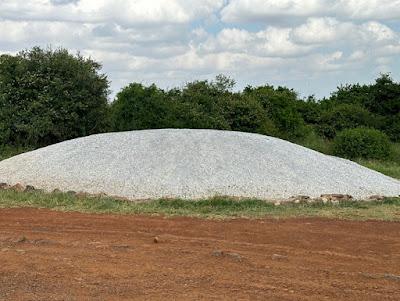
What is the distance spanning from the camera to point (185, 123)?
2127 centimetres

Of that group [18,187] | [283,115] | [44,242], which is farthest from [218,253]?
[283,115]

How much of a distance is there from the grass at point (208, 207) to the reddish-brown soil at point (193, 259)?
28.9 inches

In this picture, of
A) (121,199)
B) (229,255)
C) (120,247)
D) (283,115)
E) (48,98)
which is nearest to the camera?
(229,255)

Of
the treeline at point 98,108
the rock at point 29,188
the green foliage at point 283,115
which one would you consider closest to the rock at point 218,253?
the rock at point 29,188

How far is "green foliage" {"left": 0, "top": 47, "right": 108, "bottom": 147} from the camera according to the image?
63.6ft

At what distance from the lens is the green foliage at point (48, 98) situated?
63.6 ft

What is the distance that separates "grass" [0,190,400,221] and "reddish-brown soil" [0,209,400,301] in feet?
2.41

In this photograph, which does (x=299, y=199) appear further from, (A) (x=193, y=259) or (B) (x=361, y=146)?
Answer: (B) (x=361, y=146)

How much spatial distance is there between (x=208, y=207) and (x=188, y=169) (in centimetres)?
223

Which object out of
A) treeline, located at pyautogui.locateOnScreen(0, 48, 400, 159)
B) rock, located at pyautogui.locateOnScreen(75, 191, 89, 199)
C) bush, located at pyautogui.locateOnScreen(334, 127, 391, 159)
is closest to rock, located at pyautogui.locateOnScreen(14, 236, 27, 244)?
rock, located at pyautogui.locateOnScreen(75, 191, 89, 199)

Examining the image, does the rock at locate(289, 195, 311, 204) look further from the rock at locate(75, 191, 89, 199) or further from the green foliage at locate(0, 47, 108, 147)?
the green foliage at locate(0, 47, 108, 147)

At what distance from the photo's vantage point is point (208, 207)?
35.6ft

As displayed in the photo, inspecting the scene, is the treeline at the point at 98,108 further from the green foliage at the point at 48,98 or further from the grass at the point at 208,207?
the grass at the point at 208,207

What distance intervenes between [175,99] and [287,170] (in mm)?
9760
